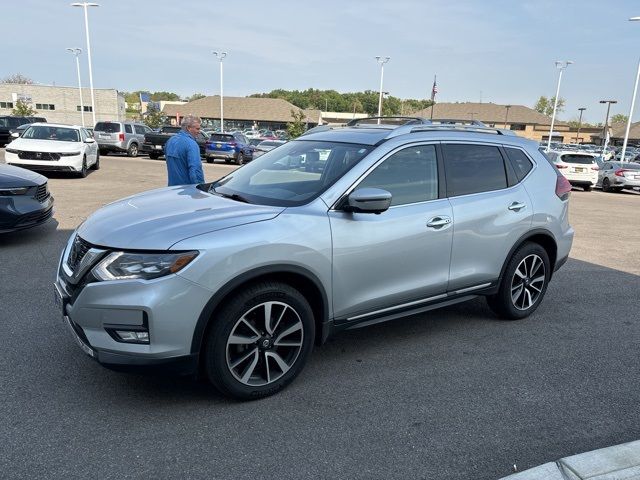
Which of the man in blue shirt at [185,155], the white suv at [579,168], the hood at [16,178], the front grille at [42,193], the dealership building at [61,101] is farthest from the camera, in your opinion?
the dealership building at [61,101]

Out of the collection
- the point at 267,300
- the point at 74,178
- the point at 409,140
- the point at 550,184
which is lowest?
the point at 74,178

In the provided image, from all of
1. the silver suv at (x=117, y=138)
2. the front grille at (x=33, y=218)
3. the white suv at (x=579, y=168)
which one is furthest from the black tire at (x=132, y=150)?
the front grille at (x=33, y=218)

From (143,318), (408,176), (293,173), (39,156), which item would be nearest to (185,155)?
(293,173)

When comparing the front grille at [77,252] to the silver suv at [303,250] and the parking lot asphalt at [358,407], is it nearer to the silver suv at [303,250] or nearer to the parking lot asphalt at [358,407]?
the silver suv at [303,250]

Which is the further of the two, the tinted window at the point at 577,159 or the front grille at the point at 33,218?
the tinted window at the point at 577,159

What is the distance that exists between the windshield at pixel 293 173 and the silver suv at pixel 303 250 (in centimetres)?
2

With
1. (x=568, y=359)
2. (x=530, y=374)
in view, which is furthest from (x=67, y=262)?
(x=568, y=359)

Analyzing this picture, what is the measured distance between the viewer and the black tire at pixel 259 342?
3.20m

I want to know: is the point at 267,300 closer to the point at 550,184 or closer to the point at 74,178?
the point at 550,184

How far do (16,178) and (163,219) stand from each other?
4.86 metres

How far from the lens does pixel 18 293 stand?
206 inches

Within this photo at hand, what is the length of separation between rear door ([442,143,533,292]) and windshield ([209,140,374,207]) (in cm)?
93

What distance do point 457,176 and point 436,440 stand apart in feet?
7.33

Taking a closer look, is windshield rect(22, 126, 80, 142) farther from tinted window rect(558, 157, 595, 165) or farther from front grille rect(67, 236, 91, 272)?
tinted window rect(558, 157, 595, 165)
